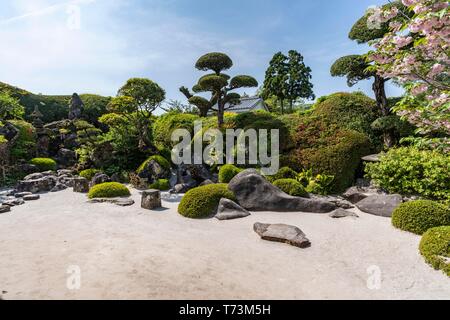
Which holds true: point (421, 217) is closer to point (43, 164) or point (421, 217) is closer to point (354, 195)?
point (354, 195)

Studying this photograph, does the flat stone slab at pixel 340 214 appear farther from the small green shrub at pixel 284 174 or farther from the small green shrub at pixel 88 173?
the small green shrub at pixel 88 173

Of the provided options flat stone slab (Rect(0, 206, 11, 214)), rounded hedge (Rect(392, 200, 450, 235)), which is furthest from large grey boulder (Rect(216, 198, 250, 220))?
flat stone slab (Rect(0, 206, 11, 214))

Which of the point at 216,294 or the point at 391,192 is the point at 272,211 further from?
the point at 216,294

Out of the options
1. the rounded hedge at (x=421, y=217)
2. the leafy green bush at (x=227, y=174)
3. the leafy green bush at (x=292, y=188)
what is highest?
the leafy green bush at (x=227, y=174)

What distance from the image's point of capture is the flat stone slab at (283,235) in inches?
214

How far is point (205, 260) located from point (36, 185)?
429 inches

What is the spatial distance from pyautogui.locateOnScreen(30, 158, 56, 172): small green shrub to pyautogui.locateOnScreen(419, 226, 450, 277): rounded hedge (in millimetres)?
17996

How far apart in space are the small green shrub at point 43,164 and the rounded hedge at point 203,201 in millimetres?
11951

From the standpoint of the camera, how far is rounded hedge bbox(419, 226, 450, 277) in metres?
4.29

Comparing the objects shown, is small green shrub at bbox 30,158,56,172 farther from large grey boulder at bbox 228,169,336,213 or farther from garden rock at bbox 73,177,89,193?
large grey boulder at bbox 228,169,336,213

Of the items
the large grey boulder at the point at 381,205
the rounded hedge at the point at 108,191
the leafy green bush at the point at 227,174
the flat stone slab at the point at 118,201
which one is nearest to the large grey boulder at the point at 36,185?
the rounded hedge at the point at 108,191

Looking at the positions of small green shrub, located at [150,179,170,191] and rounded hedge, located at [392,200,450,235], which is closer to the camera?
rounded hedge, located at [392,200,450,235]
